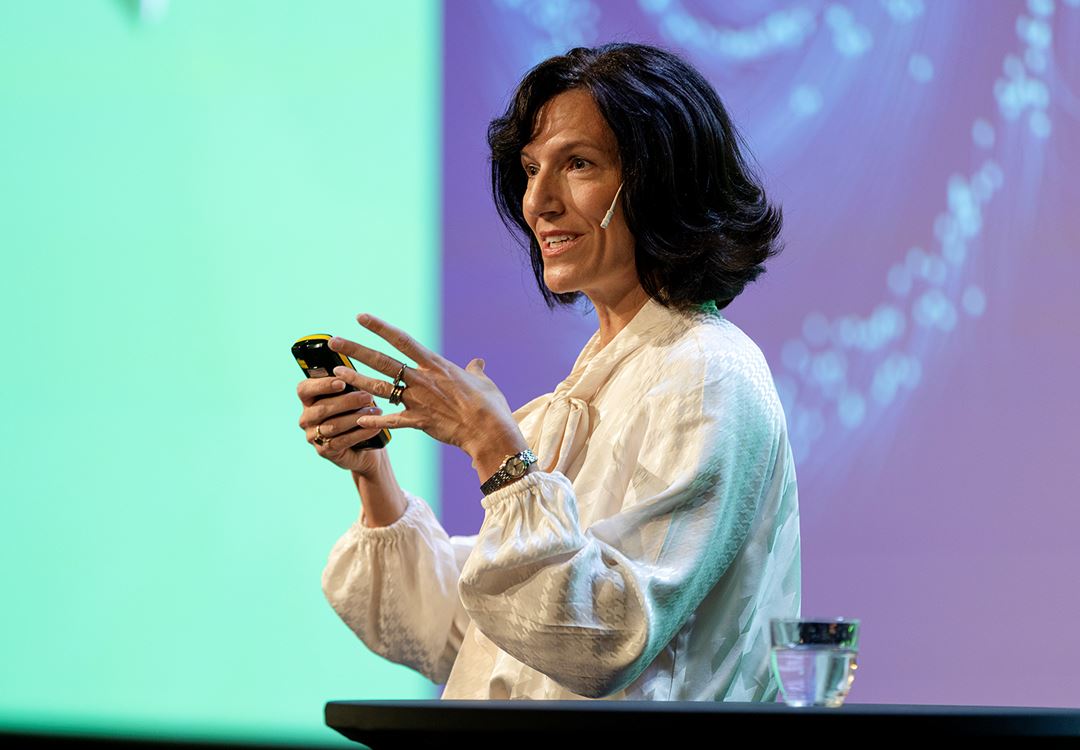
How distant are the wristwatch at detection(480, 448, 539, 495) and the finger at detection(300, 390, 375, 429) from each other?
0.32m

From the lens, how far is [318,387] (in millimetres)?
1832

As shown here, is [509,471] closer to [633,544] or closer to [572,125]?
[633,544]

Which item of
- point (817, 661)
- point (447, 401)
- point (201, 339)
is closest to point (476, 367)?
point (447, 401)

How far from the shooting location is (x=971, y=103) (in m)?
2.59

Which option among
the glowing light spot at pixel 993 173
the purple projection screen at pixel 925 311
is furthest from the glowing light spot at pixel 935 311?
the glowing light spot at pixel 993 173

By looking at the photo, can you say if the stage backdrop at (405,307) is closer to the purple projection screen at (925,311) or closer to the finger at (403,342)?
the purple projection screen at (925,311)

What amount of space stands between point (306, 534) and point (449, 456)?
1.23ft

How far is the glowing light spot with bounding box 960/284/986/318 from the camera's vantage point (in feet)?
8.31

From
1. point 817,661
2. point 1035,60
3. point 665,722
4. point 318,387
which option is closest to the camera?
point 665,722

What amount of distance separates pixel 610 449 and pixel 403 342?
0.91ft

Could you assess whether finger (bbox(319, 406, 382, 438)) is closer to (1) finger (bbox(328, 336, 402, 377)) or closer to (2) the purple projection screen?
(1) finger (bbox(328, 336, 402, 377))

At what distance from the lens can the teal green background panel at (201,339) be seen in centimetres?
313

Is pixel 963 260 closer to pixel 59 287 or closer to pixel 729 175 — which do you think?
pixel 729 175

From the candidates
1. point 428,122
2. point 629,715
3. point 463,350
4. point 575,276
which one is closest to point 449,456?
point 463,350
